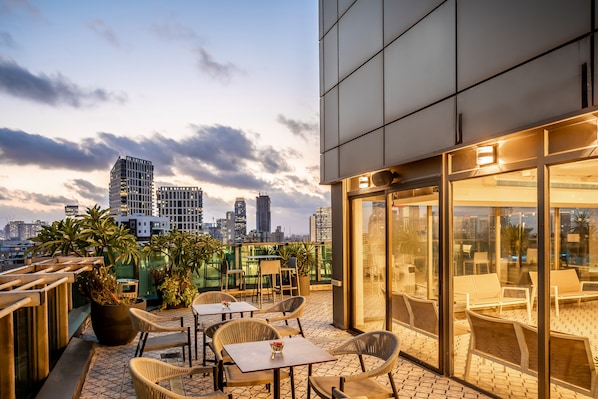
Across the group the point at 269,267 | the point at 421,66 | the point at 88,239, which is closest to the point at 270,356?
the point at 421,66

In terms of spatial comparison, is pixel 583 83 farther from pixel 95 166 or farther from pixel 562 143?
pixel 95 166

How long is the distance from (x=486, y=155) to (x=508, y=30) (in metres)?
1.22

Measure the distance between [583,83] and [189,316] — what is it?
7514 mm

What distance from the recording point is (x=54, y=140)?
115 ft

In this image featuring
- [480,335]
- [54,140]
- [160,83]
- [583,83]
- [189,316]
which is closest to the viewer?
[583,83]

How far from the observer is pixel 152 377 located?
3305 millimetres

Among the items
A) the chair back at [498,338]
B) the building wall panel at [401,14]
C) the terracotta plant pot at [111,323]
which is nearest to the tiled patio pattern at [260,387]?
the terracotta plant pot at [111,323]

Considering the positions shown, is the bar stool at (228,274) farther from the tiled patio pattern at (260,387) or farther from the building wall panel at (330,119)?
the building wall panel at (330,119)

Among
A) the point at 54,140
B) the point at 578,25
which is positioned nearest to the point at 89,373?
the point at 578,25

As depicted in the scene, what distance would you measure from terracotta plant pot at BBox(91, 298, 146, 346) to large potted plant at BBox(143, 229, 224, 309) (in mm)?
2800

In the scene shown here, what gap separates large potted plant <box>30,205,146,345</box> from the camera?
20.8 ft

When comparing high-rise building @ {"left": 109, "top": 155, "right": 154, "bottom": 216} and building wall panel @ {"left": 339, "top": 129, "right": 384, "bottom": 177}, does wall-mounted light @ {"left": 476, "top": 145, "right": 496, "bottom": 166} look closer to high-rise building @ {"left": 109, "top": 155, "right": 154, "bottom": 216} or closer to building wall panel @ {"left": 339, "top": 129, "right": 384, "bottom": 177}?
building wall panel @ {"left": 339, "top": 129, "right": 384, "bottom": 177}

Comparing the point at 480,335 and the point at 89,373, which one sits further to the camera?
the point at 89,373

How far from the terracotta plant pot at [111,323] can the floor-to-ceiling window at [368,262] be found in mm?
3782
